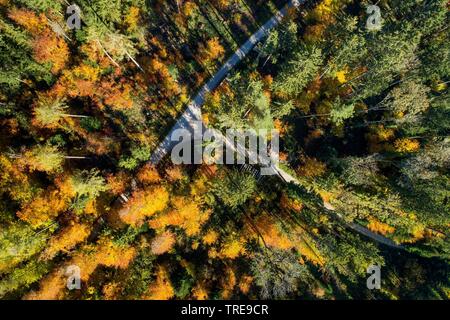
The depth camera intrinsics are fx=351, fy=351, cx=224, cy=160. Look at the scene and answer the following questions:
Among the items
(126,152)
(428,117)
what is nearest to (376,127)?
(428,117)

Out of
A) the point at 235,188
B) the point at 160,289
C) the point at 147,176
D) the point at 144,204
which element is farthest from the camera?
the point at 147,176

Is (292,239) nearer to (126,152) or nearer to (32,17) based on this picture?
(126,152)

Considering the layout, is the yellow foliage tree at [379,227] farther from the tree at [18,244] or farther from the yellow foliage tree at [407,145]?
the tree at [18,244]

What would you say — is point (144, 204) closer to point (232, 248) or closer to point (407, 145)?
point (232, 248)

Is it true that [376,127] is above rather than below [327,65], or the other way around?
below

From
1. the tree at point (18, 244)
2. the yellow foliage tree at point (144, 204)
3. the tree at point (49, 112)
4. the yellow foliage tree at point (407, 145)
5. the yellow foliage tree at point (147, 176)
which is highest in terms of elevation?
the tree at point (49, 112)

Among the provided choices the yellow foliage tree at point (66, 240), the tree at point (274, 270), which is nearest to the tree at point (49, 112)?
the yellow foliage tree at point (66, 240)

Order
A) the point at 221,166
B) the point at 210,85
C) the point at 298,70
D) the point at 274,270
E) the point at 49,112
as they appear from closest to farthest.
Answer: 1. the point at 298,70
2. the point at 49,112
3. the point at 274,270
4. the point at 221,166
5. the point at 210,85

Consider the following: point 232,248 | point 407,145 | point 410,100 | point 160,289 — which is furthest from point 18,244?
point 407,145
